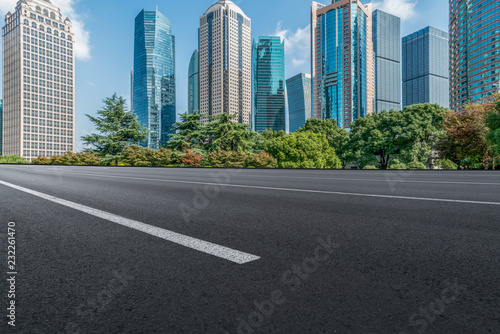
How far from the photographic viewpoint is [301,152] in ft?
127

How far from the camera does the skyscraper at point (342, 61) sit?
150m

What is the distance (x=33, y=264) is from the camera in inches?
72.7

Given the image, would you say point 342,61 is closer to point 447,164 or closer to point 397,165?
point 397,165

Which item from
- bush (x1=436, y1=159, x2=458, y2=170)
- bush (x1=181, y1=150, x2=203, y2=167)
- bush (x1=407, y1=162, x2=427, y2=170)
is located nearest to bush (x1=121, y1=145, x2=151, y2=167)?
bush (x1=181, y1=150, x2=203, y2=167)

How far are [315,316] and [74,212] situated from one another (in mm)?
3687

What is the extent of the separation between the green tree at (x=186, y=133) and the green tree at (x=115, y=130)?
7.32 meters

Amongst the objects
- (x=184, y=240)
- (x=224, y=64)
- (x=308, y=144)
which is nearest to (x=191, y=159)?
(x=308, y=144)

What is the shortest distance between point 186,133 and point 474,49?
129327mm

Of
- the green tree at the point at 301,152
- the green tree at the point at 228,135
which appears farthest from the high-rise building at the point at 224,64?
the green tree at the point at 228,135

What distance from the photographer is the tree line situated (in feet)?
98.3

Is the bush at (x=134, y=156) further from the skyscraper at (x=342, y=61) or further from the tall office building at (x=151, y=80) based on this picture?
the tall office building at (x=151, y=80)

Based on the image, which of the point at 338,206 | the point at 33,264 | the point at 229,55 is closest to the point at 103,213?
the point at 33,264

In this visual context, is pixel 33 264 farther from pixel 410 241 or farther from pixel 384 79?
pixel 384 79

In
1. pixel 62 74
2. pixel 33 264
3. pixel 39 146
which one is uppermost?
pixel 62 74
